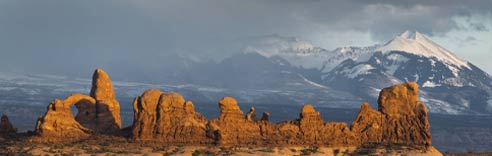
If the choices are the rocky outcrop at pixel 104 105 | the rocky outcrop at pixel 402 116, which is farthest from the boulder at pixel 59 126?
the rocky outcrop at pixel 402 116

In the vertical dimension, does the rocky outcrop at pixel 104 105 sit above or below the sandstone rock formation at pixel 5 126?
above

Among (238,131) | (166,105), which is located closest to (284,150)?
(238,131)

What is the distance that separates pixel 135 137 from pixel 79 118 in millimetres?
13744

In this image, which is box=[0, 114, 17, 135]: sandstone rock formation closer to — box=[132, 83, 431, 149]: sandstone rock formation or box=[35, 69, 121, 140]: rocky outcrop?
box=[35, 69, 121, 140]: rocky outcrop

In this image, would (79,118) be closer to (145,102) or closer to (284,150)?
(145,102)

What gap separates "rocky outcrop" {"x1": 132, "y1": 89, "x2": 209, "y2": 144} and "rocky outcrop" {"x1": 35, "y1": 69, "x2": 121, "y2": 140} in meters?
7.72

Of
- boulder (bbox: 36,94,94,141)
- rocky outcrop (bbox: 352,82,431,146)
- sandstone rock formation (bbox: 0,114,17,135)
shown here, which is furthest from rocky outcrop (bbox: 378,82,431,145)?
sandstone rock formation (bbox: 0,114,17,135)

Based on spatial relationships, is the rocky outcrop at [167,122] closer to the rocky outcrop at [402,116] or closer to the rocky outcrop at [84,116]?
the rocky outcrop at [84,116]

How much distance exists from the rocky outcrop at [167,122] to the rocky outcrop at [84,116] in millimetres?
7719

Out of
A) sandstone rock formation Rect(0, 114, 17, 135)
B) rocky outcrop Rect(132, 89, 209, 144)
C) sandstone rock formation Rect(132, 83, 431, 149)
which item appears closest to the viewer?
rocky outcrop Rect(132, 89, 209, 144)

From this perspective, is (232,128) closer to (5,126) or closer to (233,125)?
(233,125)

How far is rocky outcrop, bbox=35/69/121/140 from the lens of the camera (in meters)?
146

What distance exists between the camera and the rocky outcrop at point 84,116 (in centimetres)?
14550

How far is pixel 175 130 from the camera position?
14338cm
